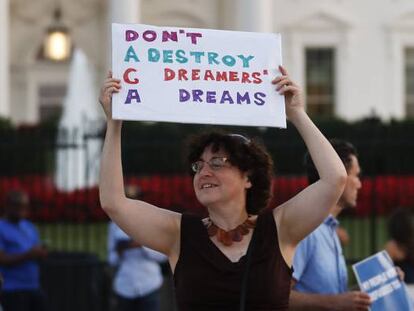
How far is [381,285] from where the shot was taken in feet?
18.8

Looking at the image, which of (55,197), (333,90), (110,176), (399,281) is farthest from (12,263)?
(333,90)

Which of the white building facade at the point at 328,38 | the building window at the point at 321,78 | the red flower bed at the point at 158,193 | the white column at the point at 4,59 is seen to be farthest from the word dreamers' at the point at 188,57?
the building window at the point at 321,78

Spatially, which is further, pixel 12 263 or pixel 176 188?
pixel 176 188

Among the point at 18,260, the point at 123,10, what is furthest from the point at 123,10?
the point at 18,260

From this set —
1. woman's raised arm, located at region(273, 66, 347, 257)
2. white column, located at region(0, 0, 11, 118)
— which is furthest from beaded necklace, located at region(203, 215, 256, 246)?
white column, located at region(0, 0, 11, 118)

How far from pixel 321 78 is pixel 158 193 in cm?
1388

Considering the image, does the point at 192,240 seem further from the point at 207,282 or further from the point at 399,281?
the point at 399,281

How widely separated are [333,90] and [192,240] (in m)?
26.5

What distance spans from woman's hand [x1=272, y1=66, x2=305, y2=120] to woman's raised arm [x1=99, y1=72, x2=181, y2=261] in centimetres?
55

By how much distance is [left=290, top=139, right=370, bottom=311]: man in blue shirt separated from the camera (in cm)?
543

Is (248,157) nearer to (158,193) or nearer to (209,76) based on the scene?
(209,76)

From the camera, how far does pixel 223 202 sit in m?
4.52

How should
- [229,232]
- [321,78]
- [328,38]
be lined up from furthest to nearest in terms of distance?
[328,38] → [321,78] → [229,232]

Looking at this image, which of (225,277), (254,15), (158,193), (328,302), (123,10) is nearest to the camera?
(225,277)
